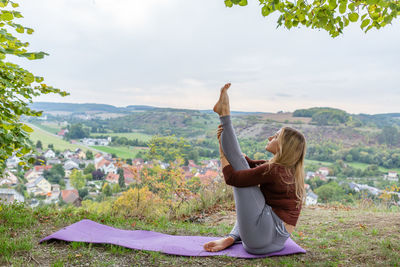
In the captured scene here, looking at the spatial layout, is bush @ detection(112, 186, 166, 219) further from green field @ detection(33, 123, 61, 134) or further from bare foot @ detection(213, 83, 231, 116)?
green field @ detection(33, 123, 61, 134)

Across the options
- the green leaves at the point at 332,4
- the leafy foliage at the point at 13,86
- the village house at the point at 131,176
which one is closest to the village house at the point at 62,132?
the village house at the point at 131,176

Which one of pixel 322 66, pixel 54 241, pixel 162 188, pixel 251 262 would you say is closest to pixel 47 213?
pixel 54 241

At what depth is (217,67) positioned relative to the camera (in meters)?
15.7

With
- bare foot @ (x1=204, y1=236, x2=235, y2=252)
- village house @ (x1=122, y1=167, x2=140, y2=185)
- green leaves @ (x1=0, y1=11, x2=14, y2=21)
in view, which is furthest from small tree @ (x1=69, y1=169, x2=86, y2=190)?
green leaves @ (x1=0, y1=11, x2=14, y2=21)

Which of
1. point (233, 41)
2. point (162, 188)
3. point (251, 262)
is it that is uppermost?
point (233, 41)

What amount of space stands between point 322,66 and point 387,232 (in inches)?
850

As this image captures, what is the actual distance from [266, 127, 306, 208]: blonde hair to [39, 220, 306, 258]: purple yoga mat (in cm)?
68

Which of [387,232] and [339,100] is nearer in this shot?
[387,232]

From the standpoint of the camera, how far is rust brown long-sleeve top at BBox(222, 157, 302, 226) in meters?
2.15

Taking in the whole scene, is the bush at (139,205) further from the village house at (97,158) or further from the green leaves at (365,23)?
the village house at (97,158)

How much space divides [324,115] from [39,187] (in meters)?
12.9

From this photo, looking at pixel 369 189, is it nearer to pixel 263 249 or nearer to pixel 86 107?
pixel 263 249

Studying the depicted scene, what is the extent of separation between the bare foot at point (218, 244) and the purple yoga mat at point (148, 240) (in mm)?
34

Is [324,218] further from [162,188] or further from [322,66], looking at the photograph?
[322,66]
